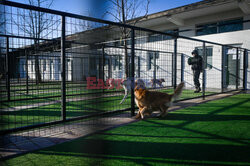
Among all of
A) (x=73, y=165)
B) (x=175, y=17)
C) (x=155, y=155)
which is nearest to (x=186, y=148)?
(x=155, y=155)

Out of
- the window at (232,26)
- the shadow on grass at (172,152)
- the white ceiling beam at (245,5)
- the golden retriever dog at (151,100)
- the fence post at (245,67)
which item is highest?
the white ceiling beam at (245,5)

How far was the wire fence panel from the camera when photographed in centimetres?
114

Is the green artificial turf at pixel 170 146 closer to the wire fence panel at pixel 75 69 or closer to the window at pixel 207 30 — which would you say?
the wire fence panel at pixel 75 69

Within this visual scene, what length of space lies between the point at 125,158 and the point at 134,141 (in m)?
0.57

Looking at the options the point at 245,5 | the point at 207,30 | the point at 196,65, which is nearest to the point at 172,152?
the point at 196,65

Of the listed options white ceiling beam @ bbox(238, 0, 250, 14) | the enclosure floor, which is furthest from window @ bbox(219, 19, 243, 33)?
the enclosure floor

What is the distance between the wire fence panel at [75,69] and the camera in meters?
1.14

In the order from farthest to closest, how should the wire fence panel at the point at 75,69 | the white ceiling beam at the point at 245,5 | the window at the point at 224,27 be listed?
the window at the point at 224,27 < the white ceiling beam at the point at 245,5 < the wire fence panel at the point at 75,69

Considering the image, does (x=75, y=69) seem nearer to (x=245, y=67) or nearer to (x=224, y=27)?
(x=245, y=67)

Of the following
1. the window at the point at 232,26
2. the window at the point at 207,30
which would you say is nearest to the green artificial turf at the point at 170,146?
the window at the point at 232,26

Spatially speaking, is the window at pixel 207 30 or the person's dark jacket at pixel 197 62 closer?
the person's dark jacket at pixel 197 62

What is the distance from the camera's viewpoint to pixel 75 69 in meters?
3.49

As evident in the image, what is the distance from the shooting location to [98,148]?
2.16 feet

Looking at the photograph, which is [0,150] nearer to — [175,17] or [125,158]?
[125,158]
